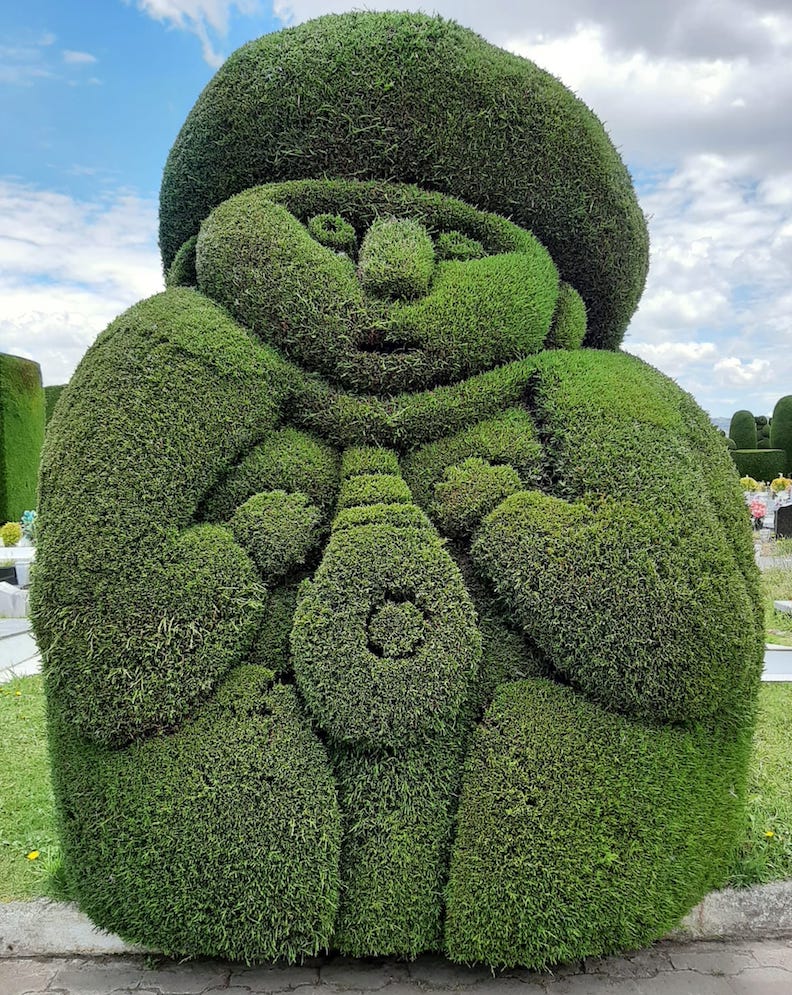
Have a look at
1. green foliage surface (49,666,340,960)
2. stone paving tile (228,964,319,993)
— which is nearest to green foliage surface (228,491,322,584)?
green foliage surface (49,666,340,960)

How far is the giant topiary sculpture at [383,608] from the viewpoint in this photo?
2.54 metres

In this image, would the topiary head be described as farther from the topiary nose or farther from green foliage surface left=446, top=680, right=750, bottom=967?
green foliage surface left=446, top=680, right=750, bottom=967

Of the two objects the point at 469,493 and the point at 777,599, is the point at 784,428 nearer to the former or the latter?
the point at 777,599

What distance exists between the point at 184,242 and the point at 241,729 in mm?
2532

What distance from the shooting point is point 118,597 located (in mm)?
2598

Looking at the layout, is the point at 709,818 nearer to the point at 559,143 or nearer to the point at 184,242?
the point at 559,143

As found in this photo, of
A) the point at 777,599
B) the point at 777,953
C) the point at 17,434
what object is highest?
the point at 17,434

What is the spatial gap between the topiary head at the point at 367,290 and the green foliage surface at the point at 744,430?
29.1 m

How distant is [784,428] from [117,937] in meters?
26.1

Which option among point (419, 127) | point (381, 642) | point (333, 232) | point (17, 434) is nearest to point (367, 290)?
point (333, 232)

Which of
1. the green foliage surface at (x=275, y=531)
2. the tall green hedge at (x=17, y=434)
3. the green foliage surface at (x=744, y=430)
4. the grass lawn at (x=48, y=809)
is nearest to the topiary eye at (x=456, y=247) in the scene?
the green foliage surface at (x=275, y=531)

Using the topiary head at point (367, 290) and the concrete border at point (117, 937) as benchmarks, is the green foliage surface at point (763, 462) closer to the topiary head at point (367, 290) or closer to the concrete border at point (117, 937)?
the concrete border at point (117, 937)

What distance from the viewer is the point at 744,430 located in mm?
29656

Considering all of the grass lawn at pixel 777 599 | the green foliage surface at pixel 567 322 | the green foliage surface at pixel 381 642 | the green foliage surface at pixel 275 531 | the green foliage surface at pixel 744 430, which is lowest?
the grass lawn at pixel 777 599
